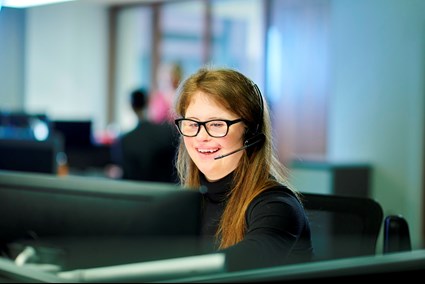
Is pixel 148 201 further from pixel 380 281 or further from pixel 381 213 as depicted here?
pixel 381 213

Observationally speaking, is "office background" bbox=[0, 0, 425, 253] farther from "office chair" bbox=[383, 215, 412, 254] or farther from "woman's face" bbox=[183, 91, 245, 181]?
"woman's face" bbox=[183, 91, 245, 181]

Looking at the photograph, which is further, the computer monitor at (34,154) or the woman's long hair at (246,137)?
the computer monitor at (34,154)

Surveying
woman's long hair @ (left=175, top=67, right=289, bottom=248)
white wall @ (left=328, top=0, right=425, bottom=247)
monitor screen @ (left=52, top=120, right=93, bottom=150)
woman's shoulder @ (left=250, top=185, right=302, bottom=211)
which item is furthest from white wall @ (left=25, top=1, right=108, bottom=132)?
woman's shoulder @ (left=250, top=185, right=302, bottom=211)

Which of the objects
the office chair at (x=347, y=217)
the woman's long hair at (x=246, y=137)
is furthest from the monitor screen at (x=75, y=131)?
the woman's long hair at (x=246, y=137)

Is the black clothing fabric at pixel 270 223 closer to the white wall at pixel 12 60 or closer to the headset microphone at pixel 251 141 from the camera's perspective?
the headset microphone at pixel 251 141

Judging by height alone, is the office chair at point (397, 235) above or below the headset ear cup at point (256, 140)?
below

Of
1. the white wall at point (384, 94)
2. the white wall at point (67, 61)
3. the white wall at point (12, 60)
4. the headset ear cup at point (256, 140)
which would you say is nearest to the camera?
the headset ear cup at point (256, 140)

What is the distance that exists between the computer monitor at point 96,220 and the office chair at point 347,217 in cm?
69

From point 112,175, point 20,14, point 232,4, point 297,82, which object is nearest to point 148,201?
point 112,175

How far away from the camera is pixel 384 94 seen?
4.98 metres

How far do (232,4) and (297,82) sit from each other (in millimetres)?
1503

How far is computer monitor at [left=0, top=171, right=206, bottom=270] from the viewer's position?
3.47ft

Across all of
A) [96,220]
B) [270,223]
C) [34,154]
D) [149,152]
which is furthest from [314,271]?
[149,152]

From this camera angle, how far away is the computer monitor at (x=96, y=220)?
3.47ft
